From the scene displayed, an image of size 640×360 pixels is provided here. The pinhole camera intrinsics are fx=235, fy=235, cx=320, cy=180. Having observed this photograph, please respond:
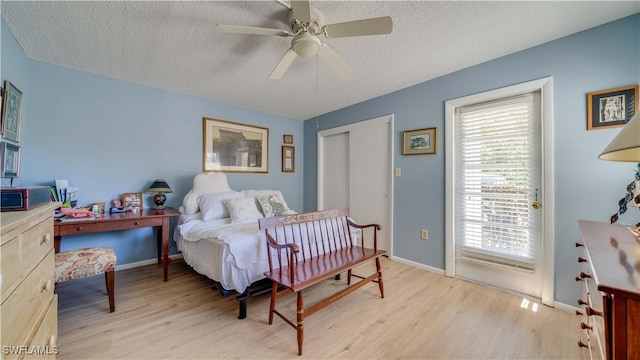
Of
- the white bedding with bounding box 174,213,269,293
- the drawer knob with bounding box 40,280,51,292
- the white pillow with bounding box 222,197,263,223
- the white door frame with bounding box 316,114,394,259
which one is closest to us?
the drawer knob with bounding box 40,280,51,292

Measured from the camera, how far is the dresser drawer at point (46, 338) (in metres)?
0.93

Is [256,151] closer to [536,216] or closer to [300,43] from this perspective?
[300,43]

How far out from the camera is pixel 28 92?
94.1 inches

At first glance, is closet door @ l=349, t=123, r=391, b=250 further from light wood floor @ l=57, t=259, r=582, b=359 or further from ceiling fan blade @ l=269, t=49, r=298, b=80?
ceiling fan blade @ l=269, t=49, r=298, b=80

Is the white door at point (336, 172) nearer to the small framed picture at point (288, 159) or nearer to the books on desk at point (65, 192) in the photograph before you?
the small framed picture at point (288, 159)

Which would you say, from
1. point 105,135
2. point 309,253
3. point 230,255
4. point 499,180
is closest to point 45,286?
point 230,255

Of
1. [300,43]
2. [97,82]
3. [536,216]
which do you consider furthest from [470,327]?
[97,82]

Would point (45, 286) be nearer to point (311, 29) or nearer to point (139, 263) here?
point (311, 29)

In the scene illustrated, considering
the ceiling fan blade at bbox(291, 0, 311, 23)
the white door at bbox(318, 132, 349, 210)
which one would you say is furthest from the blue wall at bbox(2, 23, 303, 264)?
the ceiling fan blade at bbox(291, 0, 311, 23)

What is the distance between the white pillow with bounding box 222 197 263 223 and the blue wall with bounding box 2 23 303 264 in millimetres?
1052

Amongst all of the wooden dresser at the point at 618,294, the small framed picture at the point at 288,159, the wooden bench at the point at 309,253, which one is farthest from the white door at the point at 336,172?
the wooden dresser at the point at 618,294

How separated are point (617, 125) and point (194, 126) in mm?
4471

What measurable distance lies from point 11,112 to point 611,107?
4884 millimetres

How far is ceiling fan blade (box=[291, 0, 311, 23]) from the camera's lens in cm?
146
